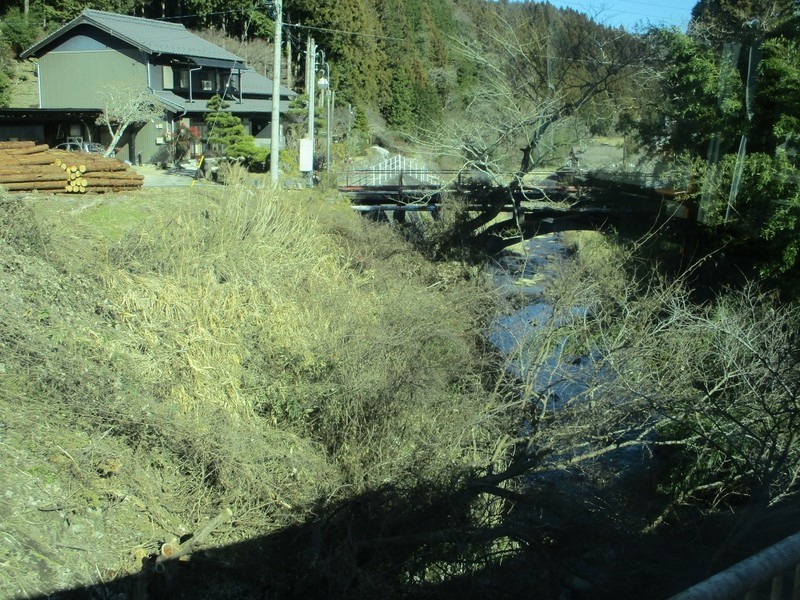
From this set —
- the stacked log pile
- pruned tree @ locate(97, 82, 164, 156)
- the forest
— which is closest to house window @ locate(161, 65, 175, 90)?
pruned tree @ locate(97, 82, 164, 156)

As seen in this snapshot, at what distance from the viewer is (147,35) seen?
3378 centimetres

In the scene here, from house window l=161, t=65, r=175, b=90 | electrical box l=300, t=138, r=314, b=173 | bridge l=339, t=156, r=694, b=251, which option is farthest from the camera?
house window l=161, t=65, r=175, b=90

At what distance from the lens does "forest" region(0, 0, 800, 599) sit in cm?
864

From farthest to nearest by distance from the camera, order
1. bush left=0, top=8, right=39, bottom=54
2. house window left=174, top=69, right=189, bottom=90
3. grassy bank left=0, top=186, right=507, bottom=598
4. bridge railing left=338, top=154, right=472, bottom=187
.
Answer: bush left=0, top=8, right=39, bottom=54, house window left=174, top=69, right=189, bottom=90, bridge railing left=338, top=154, right=472, bottom=187, grassy bank left=0, top=186, right=507, bottom=598

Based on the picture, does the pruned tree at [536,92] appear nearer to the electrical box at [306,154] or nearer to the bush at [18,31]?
the electrical box at [306,154]

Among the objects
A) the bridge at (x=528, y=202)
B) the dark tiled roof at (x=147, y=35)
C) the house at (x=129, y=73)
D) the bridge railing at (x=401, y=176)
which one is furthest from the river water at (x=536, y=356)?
the dark tiled roof at (x=147, y=35)

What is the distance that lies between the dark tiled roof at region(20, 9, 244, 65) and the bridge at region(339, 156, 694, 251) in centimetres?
1340

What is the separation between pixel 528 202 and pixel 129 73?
19.8m

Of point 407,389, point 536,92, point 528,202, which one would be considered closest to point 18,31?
point 536,92

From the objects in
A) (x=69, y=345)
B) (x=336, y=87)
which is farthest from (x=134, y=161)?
(x=69, y=345)

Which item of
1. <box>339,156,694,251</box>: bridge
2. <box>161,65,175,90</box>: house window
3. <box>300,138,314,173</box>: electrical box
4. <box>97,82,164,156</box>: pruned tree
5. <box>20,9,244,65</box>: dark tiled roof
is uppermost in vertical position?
<box>20,9,244,65</box>: dark tiled roof

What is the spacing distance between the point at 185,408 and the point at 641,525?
22.5 feet

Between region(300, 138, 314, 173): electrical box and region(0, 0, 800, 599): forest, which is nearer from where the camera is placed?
region(0, 0, 800, 599): forest

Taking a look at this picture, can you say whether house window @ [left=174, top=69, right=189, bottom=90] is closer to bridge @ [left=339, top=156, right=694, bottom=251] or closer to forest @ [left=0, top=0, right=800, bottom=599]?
bridge @ [left=339, top=156, right=694, bottom=251]
